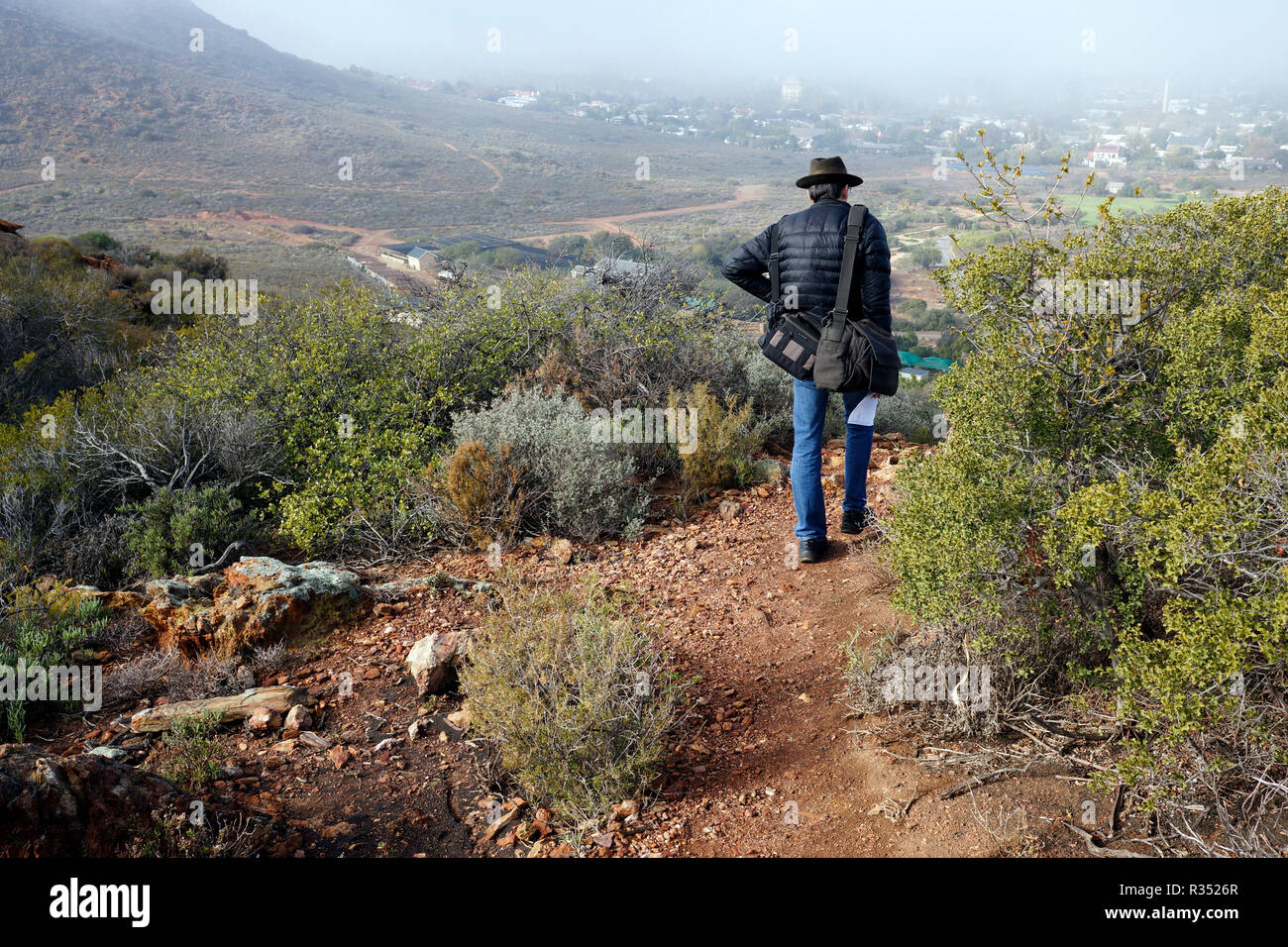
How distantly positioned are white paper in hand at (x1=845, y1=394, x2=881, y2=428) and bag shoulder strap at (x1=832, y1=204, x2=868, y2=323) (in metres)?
0.46

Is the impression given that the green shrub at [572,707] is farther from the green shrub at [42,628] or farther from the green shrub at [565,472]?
the green shrub at [42,628]

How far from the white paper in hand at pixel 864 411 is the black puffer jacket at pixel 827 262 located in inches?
14.5

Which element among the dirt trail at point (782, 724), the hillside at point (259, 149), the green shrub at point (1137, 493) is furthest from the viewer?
the hillside at point (259, 149)

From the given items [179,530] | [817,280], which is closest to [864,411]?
[817,280]

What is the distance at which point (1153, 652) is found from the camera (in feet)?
7.33

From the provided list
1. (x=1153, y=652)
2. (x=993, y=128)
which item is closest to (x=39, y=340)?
(x=1153, y=652)

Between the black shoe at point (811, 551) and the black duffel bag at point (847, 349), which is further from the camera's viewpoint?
the black shoe at point (811, 551)

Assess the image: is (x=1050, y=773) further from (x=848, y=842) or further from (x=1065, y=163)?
(x=1065, y=163)

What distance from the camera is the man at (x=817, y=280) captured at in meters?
3.69

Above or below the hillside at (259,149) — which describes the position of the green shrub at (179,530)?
below

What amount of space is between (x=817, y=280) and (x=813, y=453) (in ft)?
2.82

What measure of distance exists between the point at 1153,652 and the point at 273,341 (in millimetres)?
6235

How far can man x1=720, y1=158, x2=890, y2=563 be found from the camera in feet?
12.1

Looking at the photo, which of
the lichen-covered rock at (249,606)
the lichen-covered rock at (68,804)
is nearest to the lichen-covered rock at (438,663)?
the lichen-covered rock at (249,606)
